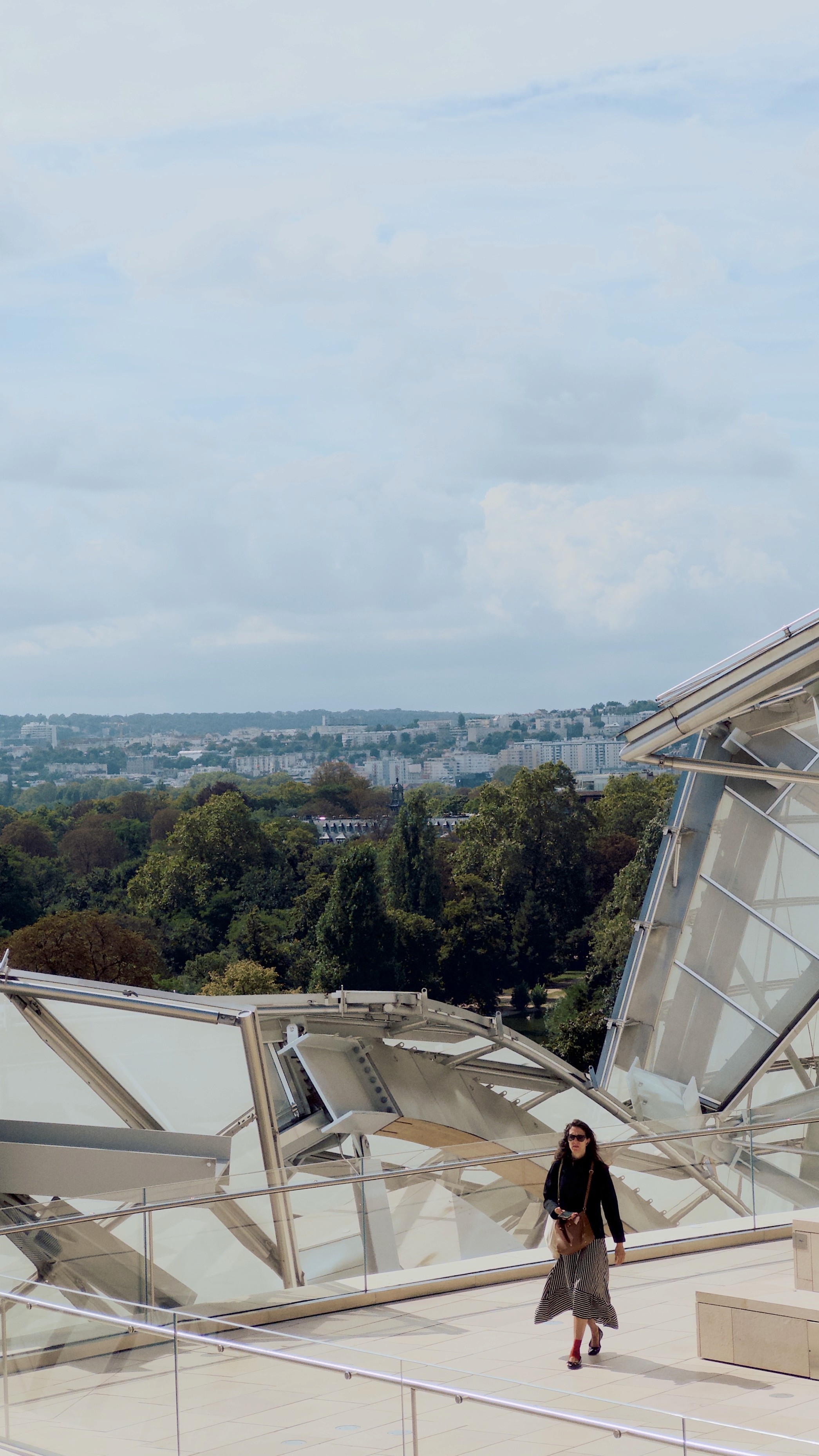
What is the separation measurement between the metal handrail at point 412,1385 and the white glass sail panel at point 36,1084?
8.37m

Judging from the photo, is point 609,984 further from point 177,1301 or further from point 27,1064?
point 177,1301

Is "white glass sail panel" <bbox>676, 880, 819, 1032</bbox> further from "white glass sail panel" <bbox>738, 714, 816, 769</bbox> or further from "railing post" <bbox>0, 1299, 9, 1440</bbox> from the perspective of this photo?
"railing post" <bbox>0, 1299, 9, 1440</bbox>

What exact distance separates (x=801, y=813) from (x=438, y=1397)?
61.7ft

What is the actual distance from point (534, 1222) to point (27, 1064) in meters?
7.10

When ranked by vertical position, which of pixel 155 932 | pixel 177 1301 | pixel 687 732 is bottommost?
pixel 155 932

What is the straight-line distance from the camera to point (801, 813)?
23.8 meters

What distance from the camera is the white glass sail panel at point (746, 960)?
75.7 ft

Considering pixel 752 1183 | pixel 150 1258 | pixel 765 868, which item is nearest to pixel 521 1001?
pixel 765 868

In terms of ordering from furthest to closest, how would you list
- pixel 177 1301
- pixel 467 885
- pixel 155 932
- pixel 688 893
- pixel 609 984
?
pixel 467 885, pixel 155 932, pixel 609 984, pixel 688 893, pixel 177 1301

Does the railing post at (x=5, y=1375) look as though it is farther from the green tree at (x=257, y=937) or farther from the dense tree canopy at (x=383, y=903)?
the green tree at (x=257, y=937)

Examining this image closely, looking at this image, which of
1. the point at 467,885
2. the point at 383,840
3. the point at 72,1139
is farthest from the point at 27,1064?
the point at 383,840

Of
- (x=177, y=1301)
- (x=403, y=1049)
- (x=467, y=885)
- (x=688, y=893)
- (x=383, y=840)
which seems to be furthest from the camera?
(x=383, y=840)

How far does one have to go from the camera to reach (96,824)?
486ft

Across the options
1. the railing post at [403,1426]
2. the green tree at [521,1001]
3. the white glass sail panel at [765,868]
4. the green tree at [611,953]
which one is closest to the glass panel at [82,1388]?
the railing post at [403,1426]
